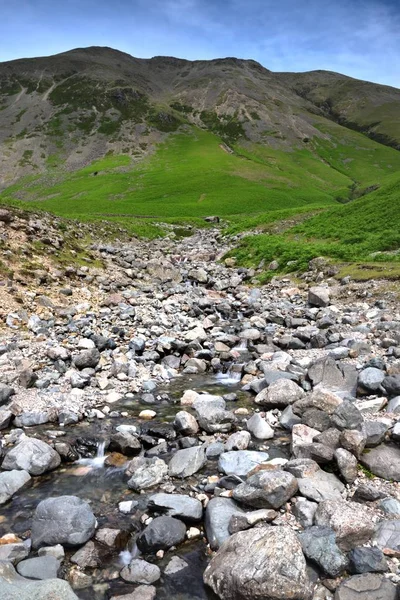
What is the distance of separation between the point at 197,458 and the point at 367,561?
4108mm

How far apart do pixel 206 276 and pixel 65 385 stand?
69.0ft

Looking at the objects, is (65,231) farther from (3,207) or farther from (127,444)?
(127,444)

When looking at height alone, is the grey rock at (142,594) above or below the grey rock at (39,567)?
above

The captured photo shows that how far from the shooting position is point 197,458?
9.66 m

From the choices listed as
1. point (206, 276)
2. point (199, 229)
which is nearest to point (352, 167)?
point (199, 229)

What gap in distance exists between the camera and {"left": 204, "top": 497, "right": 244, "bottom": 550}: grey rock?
736 cm

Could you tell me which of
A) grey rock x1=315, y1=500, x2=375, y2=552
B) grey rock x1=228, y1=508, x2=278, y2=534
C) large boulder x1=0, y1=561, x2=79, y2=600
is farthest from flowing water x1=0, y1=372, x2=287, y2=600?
grey rock x1=315, y1=500, x2=375, y2=552

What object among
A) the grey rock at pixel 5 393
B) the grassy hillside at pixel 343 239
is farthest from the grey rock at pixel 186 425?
the grassy hillside at pixel 343 239

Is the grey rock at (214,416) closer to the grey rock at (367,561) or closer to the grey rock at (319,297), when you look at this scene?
the grey rock at (367,561)

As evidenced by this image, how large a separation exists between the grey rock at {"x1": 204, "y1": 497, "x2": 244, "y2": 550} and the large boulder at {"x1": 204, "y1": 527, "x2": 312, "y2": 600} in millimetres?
647

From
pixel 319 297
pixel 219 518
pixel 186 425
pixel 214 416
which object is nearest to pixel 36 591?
pixel 219 518

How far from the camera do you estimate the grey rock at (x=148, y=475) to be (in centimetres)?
903

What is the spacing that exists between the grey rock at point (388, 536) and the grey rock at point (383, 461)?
1.64 metres

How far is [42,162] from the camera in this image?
6752 inches
